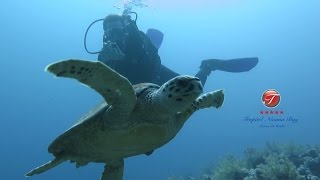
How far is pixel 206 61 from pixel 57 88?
7858 centimetres

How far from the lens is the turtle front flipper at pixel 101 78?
287cm

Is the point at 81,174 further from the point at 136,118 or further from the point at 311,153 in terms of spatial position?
the point at 136,118

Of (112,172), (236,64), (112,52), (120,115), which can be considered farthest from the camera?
(236,64)

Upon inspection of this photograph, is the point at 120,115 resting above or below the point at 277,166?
above

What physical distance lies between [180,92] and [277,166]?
568cm

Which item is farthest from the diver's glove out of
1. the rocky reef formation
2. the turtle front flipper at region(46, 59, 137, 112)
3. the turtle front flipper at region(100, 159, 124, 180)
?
the rocky reef formation

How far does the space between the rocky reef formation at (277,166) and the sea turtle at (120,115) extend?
14.3ft

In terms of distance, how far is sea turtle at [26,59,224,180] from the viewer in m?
3.12

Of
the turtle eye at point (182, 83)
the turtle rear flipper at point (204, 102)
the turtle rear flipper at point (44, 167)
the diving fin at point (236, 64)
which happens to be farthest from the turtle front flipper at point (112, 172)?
the diving fin at point (236, 64)

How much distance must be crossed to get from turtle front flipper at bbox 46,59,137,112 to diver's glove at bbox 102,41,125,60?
3891 millimetres

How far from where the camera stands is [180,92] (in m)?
3.21

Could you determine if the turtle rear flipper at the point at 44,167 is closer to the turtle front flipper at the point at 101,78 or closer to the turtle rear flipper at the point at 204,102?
the turtle front flipper at the point at 101,78

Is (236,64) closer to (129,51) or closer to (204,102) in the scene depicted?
(129,51)

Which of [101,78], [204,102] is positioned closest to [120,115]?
[101,78]
